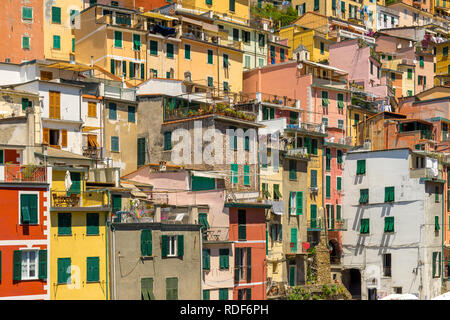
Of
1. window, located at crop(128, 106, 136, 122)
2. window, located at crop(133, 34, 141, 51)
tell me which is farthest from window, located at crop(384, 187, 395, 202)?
window, located at crop(133, 34, 141, 51)

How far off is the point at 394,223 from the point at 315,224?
19.2ft

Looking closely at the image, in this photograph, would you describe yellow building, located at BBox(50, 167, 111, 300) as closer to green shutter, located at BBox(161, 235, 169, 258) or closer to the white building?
green shutter, located at BBox(161, 235, 169, 258)

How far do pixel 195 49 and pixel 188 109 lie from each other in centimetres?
1529

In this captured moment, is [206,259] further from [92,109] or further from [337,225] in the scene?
[337,225]

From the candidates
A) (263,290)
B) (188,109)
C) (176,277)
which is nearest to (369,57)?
(188,109)

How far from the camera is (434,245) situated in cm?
6025

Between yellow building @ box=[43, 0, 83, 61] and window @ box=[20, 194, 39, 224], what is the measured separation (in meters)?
29.7

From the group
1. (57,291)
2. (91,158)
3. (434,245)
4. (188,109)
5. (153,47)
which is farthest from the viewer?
(153,47)

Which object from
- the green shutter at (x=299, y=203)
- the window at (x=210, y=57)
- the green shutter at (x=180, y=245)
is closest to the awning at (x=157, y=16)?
the window at (x=210, y=57)

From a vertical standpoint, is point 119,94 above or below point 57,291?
above

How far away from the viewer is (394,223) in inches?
2357

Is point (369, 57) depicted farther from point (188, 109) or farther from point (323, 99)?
point (188, 109)

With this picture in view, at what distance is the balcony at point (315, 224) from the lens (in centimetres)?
5898

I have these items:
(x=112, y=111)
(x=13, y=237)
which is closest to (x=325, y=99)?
(x=112, y=111)
